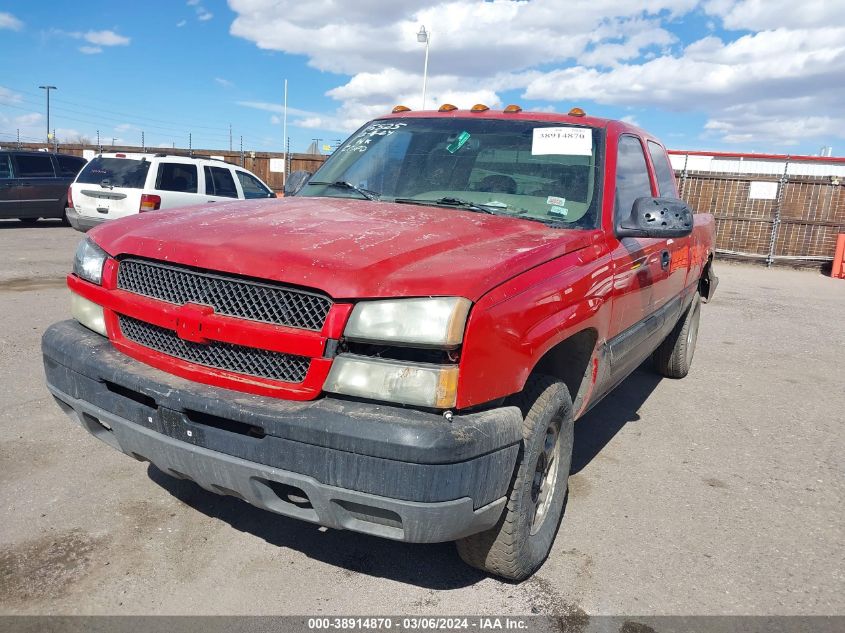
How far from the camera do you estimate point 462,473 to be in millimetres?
2061

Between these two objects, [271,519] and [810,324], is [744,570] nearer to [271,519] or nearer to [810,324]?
[271,519]

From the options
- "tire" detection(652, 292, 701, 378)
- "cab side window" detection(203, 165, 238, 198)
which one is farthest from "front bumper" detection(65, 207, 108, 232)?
"tire" detection(652, 292, 701, 378)

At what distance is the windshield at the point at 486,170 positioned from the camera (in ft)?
10.8

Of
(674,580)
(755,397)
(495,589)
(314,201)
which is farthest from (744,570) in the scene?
(755,397)

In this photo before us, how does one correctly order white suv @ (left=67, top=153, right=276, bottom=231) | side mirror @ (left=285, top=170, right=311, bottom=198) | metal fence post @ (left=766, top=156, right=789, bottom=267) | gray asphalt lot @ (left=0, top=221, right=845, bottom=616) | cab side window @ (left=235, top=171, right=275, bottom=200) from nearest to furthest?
gray asphalt lot @ (left=0, top=221, right=845, bottom=616) < side mirror @ (left=285, top=170, right=311, bottom=198) < white suv @ (left=67, top=153, right=276, bottom=231) < cab side window @ (left=235, top=171, right=275, bottom=200) < metal fence post @ (left=766, top=156, right=789, bottom=267)

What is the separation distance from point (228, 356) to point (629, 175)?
252 centimetres

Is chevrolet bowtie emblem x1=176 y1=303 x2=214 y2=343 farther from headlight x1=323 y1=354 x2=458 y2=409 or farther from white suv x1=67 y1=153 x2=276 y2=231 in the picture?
white suv x1=67 y1=153 x2=276 y2=231

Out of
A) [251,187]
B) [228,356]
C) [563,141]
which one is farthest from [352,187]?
[251,187]

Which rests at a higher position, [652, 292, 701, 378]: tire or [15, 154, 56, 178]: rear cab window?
[15, 154, 56, 178]: rear cab window

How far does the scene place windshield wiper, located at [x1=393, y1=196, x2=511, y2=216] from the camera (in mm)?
3240

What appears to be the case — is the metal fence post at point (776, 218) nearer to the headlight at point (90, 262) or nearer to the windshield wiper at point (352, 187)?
the windshield wiper at point (352, 187)

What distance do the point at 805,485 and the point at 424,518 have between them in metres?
2.84

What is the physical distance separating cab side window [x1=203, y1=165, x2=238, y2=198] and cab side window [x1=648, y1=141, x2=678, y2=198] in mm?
8665

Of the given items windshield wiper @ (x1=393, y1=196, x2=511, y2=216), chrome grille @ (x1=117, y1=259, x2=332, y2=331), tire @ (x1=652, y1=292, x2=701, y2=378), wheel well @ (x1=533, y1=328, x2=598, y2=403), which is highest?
windshield wiper @ (x1=393, y1=196, x2=511, y2=216)
